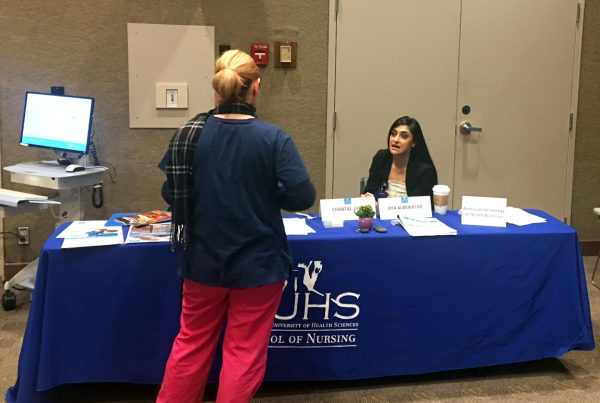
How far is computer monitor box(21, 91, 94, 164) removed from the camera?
3521mm

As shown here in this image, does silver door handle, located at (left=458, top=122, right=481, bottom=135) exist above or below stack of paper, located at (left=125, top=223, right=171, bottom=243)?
above

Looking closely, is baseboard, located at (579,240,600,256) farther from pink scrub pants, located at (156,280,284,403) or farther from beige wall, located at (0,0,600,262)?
pink scrub pants, located at (156,280,284,403)

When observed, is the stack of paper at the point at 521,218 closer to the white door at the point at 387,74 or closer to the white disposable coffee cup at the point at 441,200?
the white disposable coffee cup at the point at 441,200

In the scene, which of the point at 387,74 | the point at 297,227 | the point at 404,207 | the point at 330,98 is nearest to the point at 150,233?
the point at 297,227

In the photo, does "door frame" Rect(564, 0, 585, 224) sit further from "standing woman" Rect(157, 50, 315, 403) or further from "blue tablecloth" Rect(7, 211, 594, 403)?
"standing woman" Rect(157, 50, 315, 403)

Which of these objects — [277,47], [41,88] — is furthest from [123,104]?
[277,47]

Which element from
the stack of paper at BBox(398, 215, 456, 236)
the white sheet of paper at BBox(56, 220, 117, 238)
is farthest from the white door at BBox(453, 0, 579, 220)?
the white sheet of paper at BBox(56, 220, 117, 238)

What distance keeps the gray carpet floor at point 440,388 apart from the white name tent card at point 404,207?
0.72 metres

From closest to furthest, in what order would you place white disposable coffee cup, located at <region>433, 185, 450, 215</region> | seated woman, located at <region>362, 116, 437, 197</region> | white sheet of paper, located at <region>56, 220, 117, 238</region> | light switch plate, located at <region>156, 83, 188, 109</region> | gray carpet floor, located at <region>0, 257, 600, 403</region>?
white sheet of paper, located at <region>56, 220, 117, 238</region> → gray carpet floor, located at <region>0, 257, 600, 403</region> → white disposable coffee cup, located at <region>433, 185, 450, 215</region> → seated woman, located at <region>362, 116, 437, 197</region> → light switch plate, located at <region>156, 83, 188, 109</region>

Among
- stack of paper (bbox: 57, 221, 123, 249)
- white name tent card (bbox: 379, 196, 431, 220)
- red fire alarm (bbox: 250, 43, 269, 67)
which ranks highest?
red fire alarm (bbox: 250, 43, 269, 67)

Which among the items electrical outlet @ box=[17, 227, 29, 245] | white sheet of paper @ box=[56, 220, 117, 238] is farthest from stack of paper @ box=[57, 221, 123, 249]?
electrical outlet @ box=[17, 227, 29, 245]

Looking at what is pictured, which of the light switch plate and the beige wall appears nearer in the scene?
the beige wall

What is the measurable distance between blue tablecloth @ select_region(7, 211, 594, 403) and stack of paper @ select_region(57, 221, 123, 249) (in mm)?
31

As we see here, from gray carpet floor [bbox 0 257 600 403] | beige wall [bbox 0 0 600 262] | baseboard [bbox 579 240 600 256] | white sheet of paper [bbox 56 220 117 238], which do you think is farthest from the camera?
baseboard [bbox 579 240 600 256]
